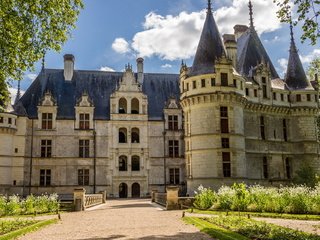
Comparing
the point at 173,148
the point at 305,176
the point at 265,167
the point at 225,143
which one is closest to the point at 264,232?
the point at 225,143

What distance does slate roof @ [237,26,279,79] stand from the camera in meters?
34.0

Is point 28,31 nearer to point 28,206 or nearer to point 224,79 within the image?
point 28,206

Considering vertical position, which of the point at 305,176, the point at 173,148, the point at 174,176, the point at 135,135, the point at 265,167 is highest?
the point at 135,135

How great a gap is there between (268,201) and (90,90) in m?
25.1

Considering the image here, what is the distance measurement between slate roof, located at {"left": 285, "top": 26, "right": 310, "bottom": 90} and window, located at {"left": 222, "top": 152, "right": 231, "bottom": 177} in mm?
11292

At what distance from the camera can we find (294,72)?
1368 inches

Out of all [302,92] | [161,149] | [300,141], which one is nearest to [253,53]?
[302,92]

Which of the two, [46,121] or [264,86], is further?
[46,121]

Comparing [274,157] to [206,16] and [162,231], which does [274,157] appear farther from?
[162,231]

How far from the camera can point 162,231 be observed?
454 inches

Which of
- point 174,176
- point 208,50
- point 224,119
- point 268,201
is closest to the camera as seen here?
point 268,201

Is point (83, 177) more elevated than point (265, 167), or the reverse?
point (265, 167)

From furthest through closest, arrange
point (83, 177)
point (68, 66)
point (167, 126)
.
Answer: point (68, 66)
point (167, 126)
point (83, 177)

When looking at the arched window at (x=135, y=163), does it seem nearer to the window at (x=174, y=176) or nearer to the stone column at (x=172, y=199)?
Result: the window at (x=174, y=176)
